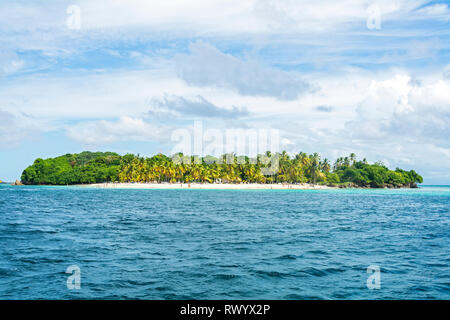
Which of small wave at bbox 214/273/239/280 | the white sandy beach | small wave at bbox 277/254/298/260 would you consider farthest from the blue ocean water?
the white sandy beach

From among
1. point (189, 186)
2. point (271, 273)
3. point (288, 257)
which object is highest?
point (271, 273)

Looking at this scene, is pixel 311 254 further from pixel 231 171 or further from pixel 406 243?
pixel 231 171

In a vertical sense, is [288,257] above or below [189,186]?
above

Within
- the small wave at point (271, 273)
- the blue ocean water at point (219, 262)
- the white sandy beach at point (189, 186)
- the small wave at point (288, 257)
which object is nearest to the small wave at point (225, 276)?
the blue ocean water at point (219, 262)

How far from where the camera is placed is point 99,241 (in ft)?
83.4

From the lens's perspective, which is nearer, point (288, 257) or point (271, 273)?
point (271, 273)

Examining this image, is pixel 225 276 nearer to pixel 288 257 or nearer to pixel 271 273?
pixel 271 273

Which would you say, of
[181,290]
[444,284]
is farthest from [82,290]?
[444,284]

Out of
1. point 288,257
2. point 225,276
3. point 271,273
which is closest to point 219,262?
point 225,276

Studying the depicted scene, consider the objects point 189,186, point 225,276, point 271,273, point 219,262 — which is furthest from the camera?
point 189,186
